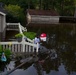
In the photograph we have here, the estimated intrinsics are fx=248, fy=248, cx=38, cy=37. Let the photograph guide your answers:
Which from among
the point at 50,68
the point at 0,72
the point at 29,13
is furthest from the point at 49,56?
the point at 29,13

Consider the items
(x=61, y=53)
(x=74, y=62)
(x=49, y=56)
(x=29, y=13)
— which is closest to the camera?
(x=74, y=62)

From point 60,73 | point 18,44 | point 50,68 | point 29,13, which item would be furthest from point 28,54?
point 29,13

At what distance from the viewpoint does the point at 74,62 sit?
711 inches

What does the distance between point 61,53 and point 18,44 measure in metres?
4.04

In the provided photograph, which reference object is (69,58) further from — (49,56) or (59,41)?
(59,41)

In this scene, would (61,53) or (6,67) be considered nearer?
(6,67)

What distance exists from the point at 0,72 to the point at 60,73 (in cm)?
366

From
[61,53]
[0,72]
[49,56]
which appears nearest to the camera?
[0,72]

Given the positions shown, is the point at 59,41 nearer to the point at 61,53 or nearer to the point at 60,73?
the point at 61,53

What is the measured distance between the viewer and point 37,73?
15.0 m

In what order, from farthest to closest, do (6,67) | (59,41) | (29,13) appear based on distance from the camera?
(29,13) → (59,41) → (6,67)

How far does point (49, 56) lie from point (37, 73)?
435 centimetres

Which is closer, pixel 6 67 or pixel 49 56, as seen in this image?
pixel 6 67

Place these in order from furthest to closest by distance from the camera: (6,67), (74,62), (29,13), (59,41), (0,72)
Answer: (29,13) → (59,41) → (74,62) → (6,67) → (0,72)
